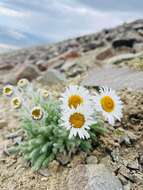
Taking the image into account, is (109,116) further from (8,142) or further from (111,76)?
(111,76)

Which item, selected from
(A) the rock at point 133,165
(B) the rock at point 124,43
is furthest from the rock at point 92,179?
(B) the rock at point 124,43

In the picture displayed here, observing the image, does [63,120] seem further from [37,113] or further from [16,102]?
[16,102]

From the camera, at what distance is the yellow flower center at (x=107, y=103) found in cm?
429

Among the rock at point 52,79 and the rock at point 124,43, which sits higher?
the rock at point 124,43

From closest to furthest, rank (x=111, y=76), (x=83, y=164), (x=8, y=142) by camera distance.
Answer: (x=83, y=164), (x=8, y=142), (x=111, y=76)

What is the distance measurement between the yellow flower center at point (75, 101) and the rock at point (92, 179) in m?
0.54

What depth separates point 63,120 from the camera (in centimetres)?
421

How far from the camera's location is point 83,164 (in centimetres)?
437

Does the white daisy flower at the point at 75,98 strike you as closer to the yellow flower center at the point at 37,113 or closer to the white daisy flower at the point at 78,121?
the white daisy flower at the point at 78,121

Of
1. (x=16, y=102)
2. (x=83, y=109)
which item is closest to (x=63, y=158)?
(x=83, y=109)

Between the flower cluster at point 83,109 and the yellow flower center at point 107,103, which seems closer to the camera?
the flower cluster at point 83,109

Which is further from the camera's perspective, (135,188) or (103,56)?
(103,56)

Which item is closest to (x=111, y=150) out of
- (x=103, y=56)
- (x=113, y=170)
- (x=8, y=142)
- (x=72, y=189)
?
(x=113, y=170)

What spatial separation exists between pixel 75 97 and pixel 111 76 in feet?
8.07
